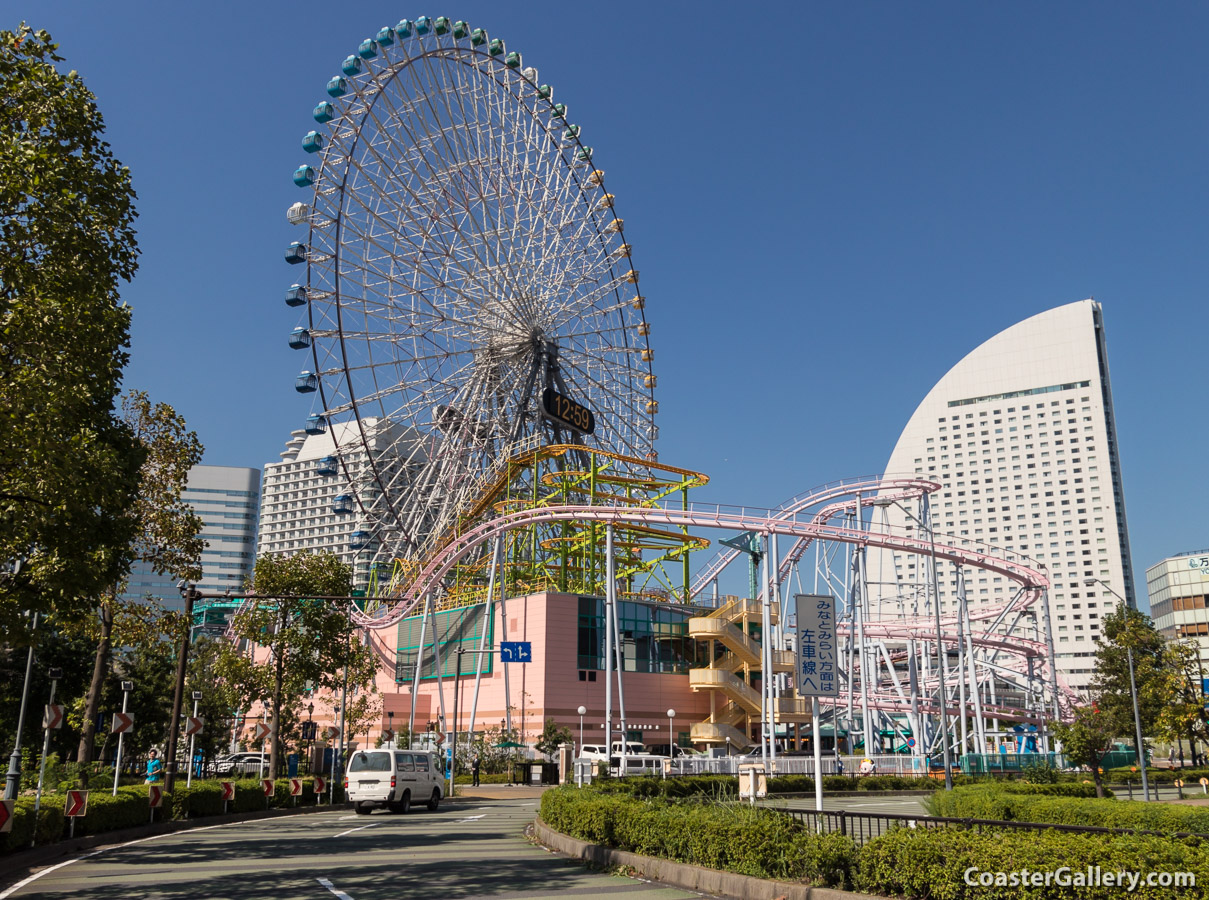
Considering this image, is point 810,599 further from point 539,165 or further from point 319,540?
point 319,540

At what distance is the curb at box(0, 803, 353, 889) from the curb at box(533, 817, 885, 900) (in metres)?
8.41

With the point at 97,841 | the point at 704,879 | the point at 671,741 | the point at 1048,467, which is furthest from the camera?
the point at 1048,467

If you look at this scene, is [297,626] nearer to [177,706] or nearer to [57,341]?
[177,706]

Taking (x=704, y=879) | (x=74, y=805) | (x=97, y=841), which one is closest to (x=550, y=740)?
(x=97, y=841)

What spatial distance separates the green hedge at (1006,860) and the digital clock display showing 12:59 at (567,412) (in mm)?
52281

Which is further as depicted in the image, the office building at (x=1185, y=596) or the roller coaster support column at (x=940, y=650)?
the office building at (x=1185, y=596)

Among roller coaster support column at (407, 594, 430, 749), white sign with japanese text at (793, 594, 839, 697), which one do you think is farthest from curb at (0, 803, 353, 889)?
roller coaster support column at (407, 594, 430, 749)

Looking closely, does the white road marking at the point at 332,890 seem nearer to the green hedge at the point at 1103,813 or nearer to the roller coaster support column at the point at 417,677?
the green hedge at the point at 1103,813

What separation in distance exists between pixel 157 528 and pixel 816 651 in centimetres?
1962

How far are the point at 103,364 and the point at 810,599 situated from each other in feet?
42.3

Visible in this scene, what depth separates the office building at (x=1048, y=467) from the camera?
172500mm

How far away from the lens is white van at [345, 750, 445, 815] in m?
26.9

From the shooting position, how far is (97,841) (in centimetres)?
1964

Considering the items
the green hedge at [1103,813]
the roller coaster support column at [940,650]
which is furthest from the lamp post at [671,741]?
the green hedge at [1103,813]
